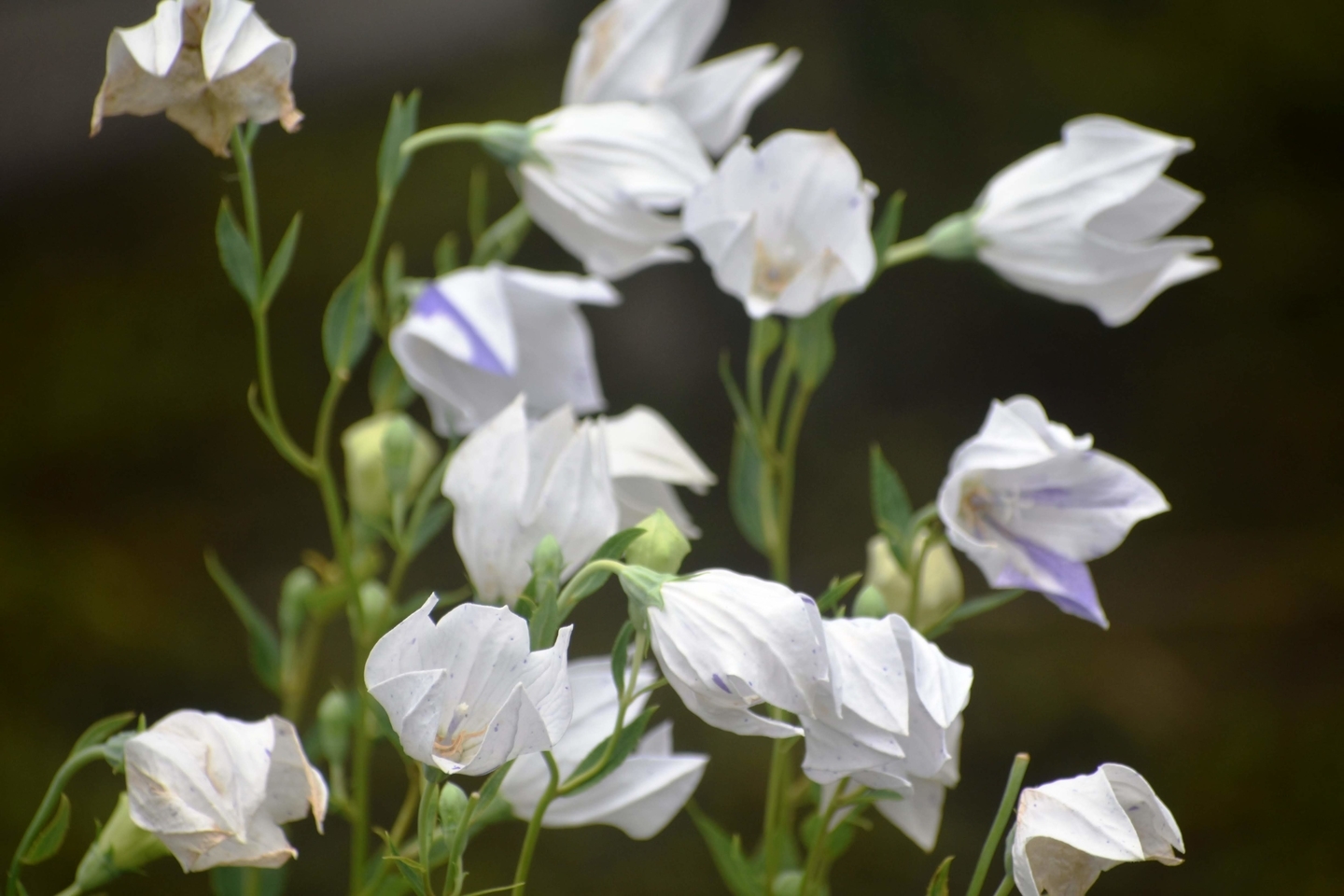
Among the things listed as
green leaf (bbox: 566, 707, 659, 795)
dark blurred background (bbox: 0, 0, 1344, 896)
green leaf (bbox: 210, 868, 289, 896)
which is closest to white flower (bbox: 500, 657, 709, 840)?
green leaf (bbox: 566, 707, 659, 795)

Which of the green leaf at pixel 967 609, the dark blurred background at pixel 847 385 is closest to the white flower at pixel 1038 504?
the green leaf at pixel 967 609

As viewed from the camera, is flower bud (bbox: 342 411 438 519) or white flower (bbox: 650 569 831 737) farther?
flower bud (bbox: 342 411 438 519)

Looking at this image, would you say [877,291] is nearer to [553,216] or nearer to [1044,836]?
[553,216]

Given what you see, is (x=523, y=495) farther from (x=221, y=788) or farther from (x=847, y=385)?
(x=847, y=385)

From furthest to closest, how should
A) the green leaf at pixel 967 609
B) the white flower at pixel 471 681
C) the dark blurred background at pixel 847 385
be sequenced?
the dark blurred background at pixel 847 385, the green leaf at pixel 967 609, the white flower at pixel 471 681

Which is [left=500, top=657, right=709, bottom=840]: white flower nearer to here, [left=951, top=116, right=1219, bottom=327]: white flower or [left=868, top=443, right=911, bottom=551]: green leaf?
[left=868, top=443, right=911, bottom=551]: green leaf

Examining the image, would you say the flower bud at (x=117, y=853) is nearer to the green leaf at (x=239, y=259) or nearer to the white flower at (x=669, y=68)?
the green leaf at (x=239, y=259)

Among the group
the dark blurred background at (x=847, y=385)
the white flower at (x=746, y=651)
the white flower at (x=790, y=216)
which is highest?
the white flower at (x=790, y=216)
